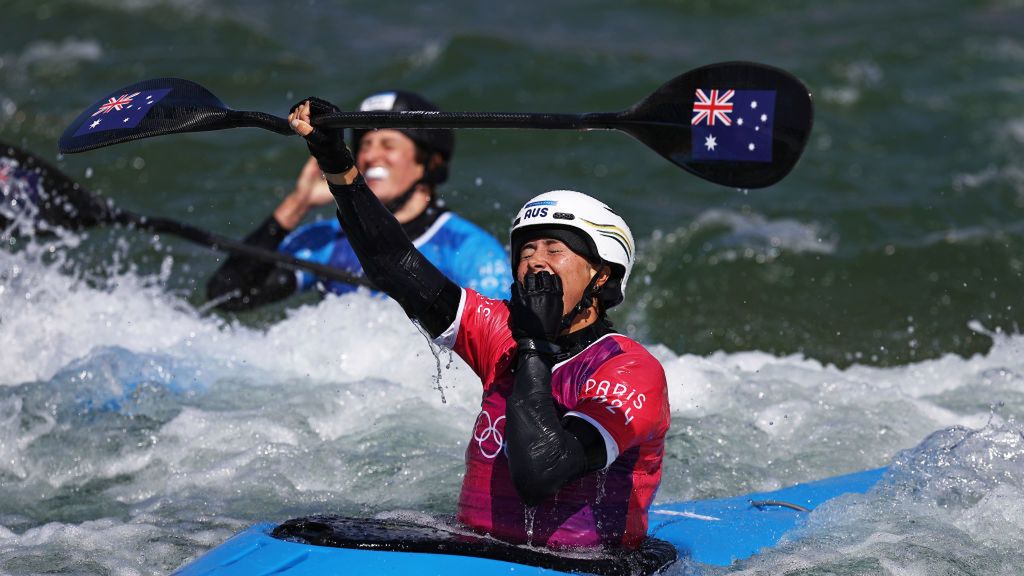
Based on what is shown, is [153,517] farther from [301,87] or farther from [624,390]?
[301,87]

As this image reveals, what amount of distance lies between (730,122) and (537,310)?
95 centimetres

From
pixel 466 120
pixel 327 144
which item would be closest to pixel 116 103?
pixel 327 144

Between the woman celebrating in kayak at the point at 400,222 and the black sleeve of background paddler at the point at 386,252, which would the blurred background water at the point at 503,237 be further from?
the black sleeve of background paddler at the point at 386,252

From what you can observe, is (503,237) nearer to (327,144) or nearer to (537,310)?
(327,144)

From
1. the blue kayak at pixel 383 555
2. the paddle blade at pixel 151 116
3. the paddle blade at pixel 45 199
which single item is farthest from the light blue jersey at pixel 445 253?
the blue kayak at pixel 383 555

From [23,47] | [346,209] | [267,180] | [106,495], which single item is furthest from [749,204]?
[23,47]

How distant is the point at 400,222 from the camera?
5.77 metres

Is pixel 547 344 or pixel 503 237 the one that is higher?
pixel 503 237

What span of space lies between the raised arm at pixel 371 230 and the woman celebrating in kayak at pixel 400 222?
2209 mm

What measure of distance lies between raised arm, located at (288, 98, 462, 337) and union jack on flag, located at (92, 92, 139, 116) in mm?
893

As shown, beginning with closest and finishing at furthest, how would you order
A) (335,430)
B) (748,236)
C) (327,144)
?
(327,144)
(335,430)
(748,236)

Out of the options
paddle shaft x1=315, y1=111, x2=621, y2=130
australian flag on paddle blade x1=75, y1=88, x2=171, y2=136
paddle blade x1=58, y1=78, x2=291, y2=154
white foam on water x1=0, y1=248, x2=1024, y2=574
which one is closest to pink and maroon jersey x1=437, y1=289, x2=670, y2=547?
paddle shaft x1=315, y1=111, x2=621, y2=130

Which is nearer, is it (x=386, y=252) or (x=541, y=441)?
(x=541, y=441)

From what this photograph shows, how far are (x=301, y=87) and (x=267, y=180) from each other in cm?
210
